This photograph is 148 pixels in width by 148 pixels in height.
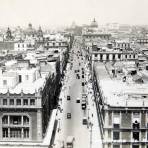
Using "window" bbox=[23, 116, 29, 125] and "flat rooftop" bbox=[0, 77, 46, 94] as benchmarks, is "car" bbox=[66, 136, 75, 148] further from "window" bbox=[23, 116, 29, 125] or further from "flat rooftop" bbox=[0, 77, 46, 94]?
"flat rooftop" bbox=[0, 77, 46, 94]

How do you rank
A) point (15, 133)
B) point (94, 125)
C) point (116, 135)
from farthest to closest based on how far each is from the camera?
point (94, 125) < point (15, 133) < point (116, 135)

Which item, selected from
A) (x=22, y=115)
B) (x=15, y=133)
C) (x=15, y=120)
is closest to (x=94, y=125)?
(x=22, y=115)

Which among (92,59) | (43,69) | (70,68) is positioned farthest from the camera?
(70,68)

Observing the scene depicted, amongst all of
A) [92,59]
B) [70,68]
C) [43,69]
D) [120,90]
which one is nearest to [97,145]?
[120,90]

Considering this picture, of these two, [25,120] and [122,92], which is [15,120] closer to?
[25,120]

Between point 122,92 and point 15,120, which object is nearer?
point 15,120

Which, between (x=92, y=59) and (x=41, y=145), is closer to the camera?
(x=41, y=145)

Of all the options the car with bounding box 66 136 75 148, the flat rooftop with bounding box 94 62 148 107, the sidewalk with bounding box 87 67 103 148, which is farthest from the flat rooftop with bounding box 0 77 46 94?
the sidewalk with bounding box 87 67 103 148

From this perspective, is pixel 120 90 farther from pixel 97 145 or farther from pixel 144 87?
pixel 97 145
